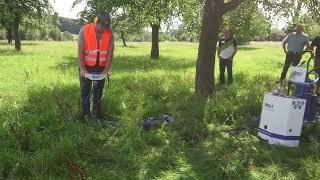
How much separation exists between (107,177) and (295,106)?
10.3 ft

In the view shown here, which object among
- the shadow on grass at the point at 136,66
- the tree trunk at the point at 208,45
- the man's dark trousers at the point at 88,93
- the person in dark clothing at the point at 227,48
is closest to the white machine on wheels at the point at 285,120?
the man's dark trousers at the point at 88,93

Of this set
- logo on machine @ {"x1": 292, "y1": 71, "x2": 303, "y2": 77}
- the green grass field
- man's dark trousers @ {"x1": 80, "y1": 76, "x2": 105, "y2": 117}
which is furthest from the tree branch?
man's dark trousers @ {"x1": 80, "y1": 76, "x2": 105, "y2": 117}

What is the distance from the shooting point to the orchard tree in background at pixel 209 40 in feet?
35.3

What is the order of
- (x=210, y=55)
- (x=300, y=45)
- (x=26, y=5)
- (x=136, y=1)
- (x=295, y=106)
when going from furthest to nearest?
1. (x=26, y=5)
2. (x=300, y=45)
3. (x=136, y=1)
4. (x=210, y=55)
5. (x=295, y=106)

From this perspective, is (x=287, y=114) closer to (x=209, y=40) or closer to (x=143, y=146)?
(x=143, y=146)

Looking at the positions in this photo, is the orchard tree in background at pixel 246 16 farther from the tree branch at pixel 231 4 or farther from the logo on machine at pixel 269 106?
the logo on machine at pixel 269 106

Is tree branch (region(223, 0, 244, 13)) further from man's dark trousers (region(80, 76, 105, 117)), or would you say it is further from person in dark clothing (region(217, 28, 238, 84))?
man's dark trousers (region(80, 76, 105, 117))

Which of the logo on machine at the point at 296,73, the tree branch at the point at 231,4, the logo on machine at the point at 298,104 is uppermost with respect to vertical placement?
the tree branch at the point at 231,4

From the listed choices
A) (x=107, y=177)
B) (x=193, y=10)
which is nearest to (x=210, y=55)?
(x=193, y=10)

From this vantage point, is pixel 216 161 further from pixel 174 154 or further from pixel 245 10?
pixel 245 10

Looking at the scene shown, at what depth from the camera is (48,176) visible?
5.38 m

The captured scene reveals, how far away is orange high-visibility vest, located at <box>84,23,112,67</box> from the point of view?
7922mm

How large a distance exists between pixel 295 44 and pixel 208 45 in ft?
12.4

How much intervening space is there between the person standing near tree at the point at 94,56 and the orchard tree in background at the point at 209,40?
3.37m
